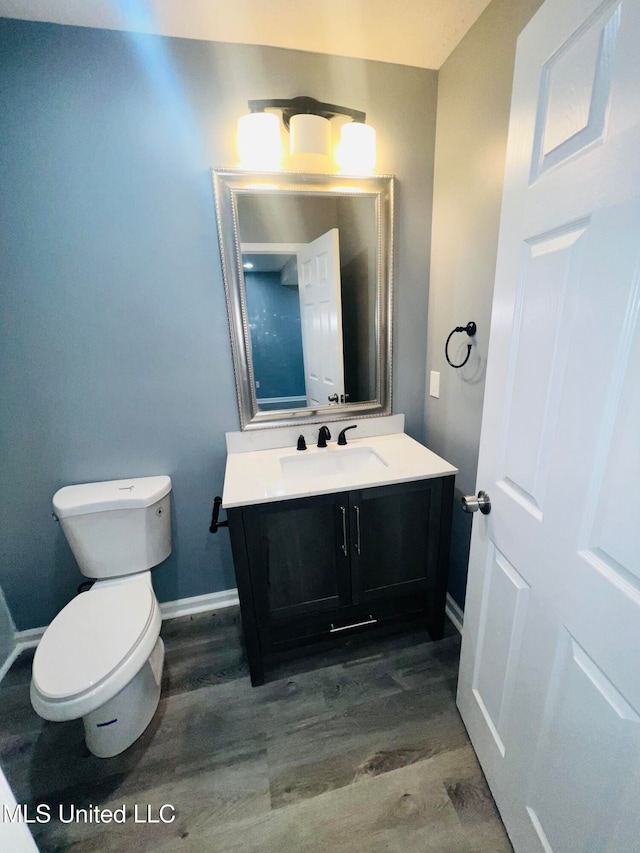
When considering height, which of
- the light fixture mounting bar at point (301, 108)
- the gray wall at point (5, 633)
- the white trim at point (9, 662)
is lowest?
the white trim at point (9, 662)

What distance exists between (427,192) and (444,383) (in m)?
0.84

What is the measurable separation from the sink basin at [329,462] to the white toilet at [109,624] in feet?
1.83

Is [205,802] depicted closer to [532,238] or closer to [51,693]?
[51,693]

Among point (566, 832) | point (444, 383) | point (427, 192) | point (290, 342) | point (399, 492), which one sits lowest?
point (566, 832)

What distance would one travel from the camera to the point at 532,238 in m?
0.71

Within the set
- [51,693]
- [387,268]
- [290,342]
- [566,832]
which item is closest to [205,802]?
[51,693]

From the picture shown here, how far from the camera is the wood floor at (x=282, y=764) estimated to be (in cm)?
96

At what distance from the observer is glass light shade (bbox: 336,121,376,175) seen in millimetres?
1287

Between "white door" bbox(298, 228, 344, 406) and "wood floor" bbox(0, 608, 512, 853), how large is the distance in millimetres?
1202

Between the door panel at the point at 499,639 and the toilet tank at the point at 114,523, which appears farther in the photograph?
the toilet tank at the point at 114,523

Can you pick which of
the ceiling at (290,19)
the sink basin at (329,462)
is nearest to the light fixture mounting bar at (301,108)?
the ceiling at (290,19)

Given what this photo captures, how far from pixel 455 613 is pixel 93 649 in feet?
4.84

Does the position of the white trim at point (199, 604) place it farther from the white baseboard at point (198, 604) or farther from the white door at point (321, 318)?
the white door at point (321, 318)

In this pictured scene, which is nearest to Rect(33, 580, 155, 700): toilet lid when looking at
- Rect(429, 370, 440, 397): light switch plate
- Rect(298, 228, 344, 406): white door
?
Rect(298, 228, 344, 406): white door
